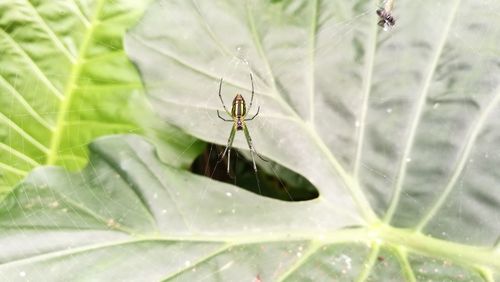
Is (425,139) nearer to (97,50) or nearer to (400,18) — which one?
(400,18)

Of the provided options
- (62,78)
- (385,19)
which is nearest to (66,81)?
(62,78)

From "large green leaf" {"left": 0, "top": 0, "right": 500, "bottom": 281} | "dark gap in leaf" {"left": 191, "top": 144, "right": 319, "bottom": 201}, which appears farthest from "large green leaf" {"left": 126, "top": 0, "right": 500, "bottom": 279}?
"dark gap in leaf" {"left": 191, "top": 144, "right": 319, "bottom": 201}

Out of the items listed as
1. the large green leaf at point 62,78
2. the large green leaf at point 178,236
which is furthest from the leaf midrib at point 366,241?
the large green leaf at point 62,78

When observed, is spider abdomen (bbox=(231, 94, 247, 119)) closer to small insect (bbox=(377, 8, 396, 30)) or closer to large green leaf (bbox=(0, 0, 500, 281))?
large green leaf (bbox=(0, 0, 500, 281))

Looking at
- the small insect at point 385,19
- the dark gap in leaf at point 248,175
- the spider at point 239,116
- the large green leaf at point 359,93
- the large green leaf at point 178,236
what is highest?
the small insect at point 385,19

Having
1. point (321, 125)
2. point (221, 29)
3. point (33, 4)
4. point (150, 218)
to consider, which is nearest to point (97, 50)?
point (33, 4)

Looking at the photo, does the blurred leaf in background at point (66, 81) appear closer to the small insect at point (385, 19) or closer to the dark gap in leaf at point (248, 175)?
the dark gap in leaf at point (248, 175)

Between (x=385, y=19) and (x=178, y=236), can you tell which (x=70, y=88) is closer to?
(x=178, y=236)

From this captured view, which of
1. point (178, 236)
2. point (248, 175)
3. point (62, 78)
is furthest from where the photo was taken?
point (248, 175)
